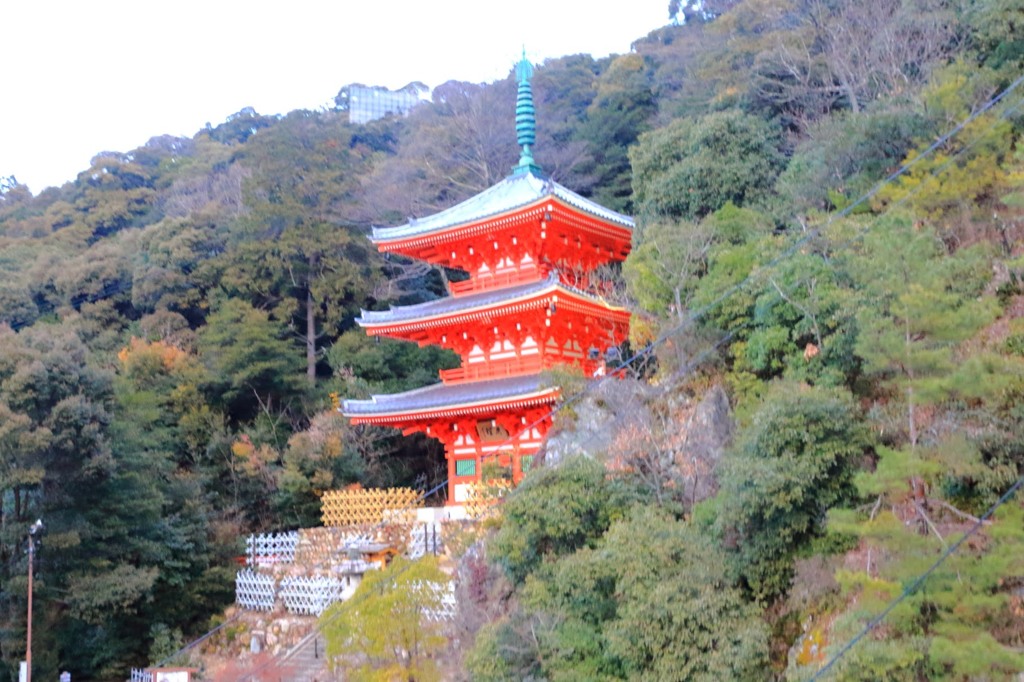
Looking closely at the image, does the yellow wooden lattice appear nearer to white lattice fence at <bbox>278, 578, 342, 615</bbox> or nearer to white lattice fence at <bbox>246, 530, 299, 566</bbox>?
white lattice fence at <bbox>246, 530, 299, 566</bbox>

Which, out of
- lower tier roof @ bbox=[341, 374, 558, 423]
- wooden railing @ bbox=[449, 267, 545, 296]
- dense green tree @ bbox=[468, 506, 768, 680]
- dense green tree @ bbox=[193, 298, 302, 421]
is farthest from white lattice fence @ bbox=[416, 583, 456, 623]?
dense green tree @ bbox=[193, 298, 302, 421]

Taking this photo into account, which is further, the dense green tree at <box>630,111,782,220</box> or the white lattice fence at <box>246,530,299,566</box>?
the white lattice fence at <box>246,530,299,566</box>

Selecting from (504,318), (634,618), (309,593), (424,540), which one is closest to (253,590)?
(309,593)

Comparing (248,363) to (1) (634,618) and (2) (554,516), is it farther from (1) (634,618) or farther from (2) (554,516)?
(1) (634,618)

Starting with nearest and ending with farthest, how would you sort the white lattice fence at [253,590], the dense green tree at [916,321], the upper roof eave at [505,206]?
1. the dense green tree at [916,321]
2. the upper roof eave at [505,206]
3. the white lattice fence at [253,590]

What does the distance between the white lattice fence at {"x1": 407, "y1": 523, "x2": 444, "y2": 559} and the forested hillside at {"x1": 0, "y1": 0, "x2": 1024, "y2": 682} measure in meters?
2.46

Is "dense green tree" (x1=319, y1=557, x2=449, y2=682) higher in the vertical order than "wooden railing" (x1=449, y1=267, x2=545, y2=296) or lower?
lower

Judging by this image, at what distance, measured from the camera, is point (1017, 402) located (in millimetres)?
9773

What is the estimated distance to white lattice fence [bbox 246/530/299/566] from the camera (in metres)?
21.0

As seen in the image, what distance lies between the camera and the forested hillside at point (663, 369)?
9938 mm

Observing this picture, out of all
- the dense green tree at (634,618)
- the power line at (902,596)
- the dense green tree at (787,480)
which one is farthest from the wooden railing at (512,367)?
the power line at (902,596)

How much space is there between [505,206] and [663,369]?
6.57 meters

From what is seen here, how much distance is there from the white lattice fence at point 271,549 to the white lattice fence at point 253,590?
0.35 m

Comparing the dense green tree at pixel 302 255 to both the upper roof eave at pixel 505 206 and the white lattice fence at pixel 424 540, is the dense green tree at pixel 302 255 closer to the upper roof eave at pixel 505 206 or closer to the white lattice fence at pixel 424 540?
the upper roof eave at pixel 505 206
